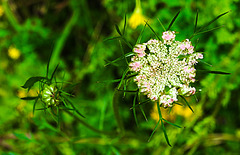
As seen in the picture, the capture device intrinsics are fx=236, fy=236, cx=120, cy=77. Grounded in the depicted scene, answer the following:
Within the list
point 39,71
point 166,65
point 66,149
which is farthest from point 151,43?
point 39,71

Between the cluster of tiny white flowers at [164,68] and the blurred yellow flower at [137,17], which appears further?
the blurred yellow flower at [137,17]

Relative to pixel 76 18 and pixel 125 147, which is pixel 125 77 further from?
pixel 76 18

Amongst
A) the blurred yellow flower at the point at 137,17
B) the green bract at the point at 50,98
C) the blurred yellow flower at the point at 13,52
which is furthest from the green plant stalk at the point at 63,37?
the green bract at the point at 50,98

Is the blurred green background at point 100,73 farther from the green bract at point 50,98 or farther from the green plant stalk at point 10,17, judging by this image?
the green bract at point 50,98

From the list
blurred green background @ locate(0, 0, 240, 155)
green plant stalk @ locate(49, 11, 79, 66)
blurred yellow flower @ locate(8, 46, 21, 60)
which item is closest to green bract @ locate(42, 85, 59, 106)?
blurred green background @ locate(0, 0, 240, 155)

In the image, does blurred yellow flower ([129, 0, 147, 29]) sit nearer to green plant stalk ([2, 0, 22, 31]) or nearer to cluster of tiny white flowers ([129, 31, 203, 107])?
cluster of tiny white flowers ([129, 31, 203, 107])

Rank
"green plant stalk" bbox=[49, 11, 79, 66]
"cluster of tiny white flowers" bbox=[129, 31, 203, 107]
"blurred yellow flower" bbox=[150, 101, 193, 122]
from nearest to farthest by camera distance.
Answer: "cluster of tiny white flowers" bbox=[129, 31, 203, 107]
"blurred yellow flower" bbox=[150, 101, 193, 122]
"green plant stalk" bbox=[49, 11, 79, 66]

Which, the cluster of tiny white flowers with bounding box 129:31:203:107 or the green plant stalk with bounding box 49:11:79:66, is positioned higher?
the green plant stalk with bounding box 49:11:79:66

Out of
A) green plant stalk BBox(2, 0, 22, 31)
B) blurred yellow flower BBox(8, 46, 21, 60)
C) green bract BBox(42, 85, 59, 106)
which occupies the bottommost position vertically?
green bract BBox(42, 85, 59, 106)
